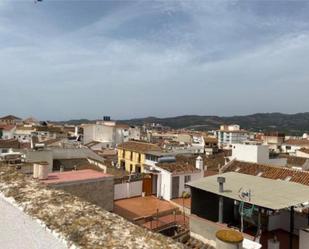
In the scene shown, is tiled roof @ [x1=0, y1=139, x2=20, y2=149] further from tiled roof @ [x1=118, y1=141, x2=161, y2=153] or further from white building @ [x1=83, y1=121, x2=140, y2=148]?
white building @ [x1=83, y1=121, x2=140, y2=148]

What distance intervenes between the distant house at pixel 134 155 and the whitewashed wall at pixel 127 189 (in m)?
18.5

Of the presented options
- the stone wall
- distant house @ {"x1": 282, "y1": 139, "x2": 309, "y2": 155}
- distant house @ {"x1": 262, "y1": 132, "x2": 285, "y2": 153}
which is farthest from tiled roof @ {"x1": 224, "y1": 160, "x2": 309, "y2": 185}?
distant house @ {"x1": 262, "y1": 132, "x2": 285, "y2": 153}

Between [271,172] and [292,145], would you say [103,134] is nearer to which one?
[292,145]

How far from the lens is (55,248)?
2.49m

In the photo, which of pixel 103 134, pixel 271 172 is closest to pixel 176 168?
pixel 271 172

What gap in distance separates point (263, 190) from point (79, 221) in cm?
1316

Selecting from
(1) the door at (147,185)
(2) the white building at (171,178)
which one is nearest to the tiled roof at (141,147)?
(2) the white building at (171,178)

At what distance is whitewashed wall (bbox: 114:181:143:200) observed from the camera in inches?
1012

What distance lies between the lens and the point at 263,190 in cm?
1467

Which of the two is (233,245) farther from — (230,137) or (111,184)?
(230,137)

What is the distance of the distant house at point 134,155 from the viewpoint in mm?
49062

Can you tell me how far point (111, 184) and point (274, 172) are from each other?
14.6m

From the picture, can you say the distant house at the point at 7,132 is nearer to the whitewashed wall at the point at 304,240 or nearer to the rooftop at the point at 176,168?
the rooftop at the point at 176,168

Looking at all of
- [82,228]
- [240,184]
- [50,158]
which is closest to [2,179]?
[82,228]
